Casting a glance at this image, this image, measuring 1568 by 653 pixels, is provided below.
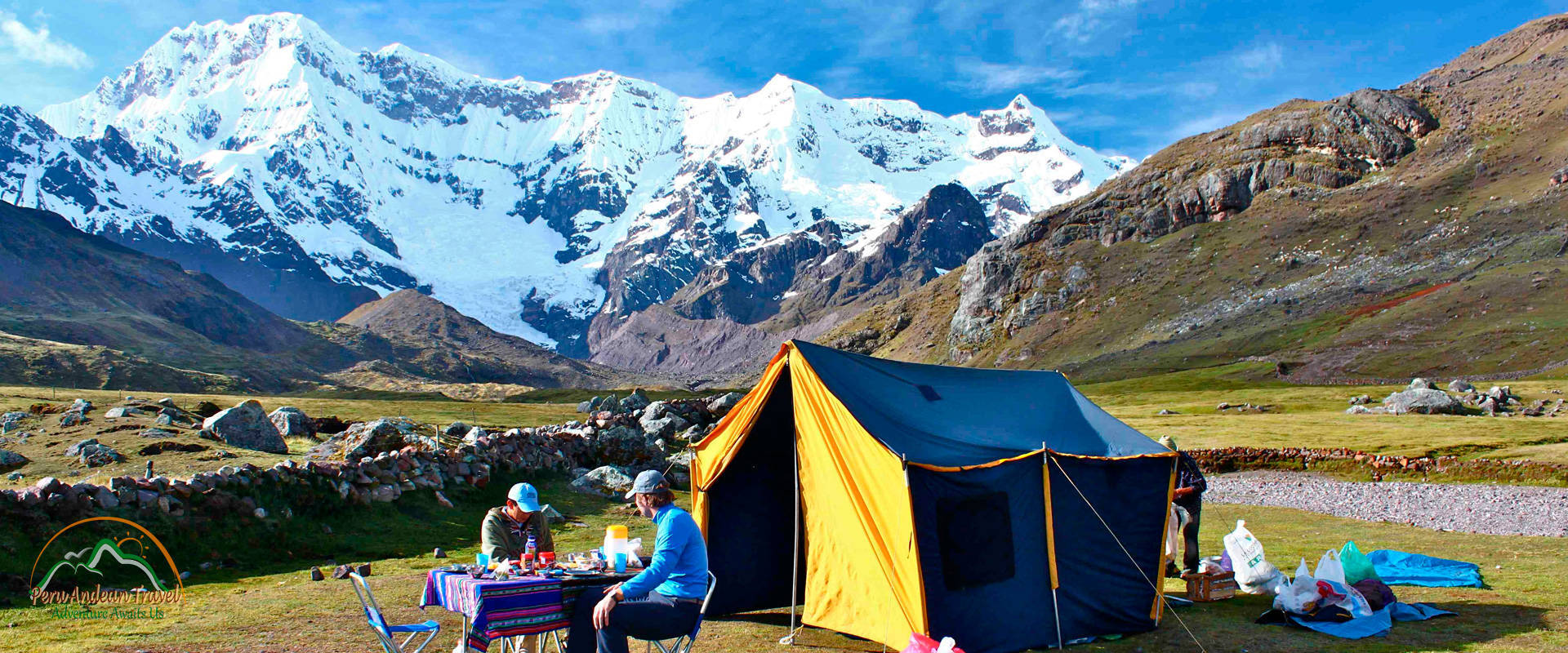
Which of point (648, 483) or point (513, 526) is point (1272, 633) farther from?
point (513, 526)

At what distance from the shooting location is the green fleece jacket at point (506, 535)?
35.2ft

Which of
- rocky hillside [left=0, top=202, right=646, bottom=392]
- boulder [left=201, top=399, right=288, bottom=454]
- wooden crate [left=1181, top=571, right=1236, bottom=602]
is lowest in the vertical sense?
wooden crate [left=1181, top=571, right=1236, bottom=602]

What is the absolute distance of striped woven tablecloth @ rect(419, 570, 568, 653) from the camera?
8.30 m

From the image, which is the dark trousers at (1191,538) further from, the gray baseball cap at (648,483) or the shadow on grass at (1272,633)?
the gray baseball cap at (648,483)

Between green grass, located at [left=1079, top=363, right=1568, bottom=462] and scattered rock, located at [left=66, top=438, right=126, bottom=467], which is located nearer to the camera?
scattered rock, located at [left=66, top=438, right=126, bottom=467]

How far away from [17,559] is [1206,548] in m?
23.1

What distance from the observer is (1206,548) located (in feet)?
65.1

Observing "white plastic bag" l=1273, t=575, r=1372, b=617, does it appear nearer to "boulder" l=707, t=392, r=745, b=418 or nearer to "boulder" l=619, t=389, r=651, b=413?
"boulder" l=707, t=392, r=745, b=418

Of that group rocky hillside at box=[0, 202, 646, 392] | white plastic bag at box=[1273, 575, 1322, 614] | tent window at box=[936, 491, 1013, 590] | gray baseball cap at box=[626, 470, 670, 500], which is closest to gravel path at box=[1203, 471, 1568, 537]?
white plastic bag at box=[1273, 575, 1322, 614]

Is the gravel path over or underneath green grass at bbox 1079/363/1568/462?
underneath

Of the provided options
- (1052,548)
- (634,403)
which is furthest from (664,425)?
(1052,548)

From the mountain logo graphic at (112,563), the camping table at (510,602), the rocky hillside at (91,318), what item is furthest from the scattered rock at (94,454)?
the rocky hillside at (91,318)

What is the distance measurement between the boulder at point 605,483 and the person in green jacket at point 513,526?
16715mm

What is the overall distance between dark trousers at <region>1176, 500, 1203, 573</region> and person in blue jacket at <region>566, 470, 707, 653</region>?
9467 millimetres
